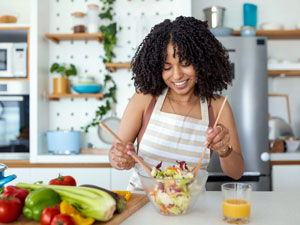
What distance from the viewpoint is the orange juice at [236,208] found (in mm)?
1018

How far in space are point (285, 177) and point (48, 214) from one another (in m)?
2.28

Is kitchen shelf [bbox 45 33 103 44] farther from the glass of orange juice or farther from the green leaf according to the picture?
the glass of orange juice

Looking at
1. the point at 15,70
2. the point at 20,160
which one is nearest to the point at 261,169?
the point at 20,160

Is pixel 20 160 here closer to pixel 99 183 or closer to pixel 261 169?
pixel 99 183

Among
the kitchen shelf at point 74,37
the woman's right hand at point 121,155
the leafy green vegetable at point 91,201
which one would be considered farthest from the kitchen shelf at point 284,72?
Answer: the leafy green vegetable at point 91,201

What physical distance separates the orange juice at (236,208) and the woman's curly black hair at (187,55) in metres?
0.61

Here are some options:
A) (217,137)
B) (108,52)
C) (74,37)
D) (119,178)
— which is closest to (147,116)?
(217,137)

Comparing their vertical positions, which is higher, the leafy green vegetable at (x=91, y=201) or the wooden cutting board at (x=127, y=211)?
the leafy green vegetable at (x=91, y=201)

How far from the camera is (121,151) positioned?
1.25 metres

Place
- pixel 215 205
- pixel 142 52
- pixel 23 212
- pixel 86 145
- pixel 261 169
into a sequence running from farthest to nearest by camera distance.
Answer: pixel 86 145 < pixel 261 169 < pixel 142 52 < pixel 215 205 < pixel 23 212

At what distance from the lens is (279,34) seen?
3234 millimetres

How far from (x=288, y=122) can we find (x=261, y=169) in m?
0.82

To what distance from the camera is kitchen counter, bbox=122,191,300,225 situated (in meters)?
1.04

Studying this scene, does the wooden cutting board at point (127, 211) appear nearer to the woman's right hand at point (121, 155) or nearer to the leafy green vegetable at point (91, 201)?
the leafy green vegetable at point (91, 201)
